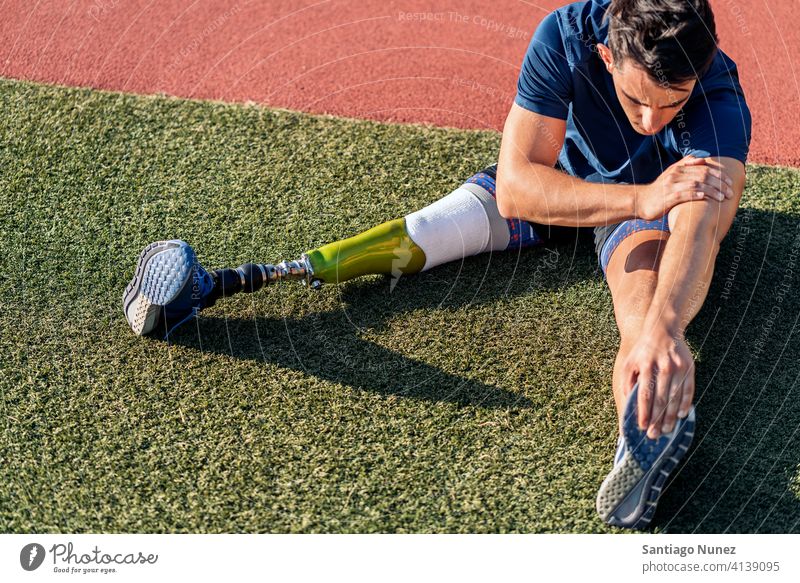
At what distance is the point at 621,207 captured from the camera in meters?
2.25

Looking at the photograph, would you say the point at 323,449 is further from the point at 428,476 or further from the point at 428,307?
the point at 428,307

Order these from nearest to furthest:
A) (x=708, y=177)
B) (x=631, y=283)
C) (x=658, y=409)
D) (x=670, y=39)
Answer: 1. (x=658, y=409)
2. (x=670, y=39)
3. (x=708, y=177)
4. (x=631, y=283)

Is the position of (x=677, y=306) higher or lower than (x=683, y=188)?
lower

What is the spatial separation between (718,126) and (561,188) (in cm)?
41

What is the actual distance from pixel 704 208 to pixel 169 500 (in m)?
1.40

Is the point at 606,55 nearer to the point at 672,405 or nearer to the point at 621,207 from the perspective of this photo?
the point at 621,207

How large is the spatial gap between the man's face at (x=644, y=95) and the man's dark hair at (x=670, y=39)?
22 millimetres

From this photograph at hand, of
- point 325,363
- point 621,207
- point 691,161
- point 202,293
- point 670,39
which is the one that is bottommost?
point 325,363

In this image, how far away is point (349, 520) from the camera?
2.00m

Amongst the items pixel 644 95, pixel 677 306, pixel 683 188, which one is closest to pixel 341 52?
pixel 644 95

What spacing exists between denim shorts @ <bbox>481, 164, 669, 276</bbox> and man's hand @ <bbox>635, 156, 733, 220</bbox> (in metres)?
0.15

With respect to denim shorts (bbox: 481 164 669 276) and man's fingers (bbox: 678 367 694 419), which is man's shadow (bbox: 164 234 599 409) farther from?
man's fingers (bbox: 678 367 694 419)

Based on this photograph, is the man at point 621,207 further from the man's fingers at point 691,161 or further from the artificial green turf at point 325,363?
the artificial green turf at point 325,363

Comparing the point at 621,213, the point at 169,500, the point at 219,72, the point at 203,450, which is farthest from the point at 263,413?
the point at 219,72
